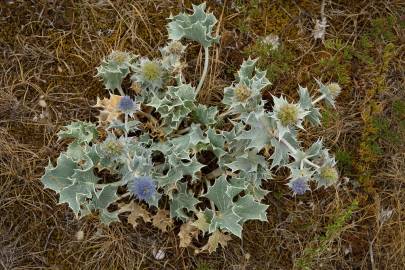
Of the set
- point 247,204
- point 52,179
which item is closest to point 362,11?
point 247,204

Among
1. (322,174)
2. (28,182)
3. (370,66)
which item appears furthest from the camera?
(370,66)

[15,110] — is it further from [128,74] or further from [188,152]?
[188,152]

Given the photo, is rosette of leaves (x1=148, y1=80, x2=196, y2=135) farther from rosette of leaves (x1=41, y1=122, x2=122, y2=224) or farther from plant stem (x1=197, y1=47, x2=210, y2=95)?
rosette of leaves (x1=41, y1=122, x2=122, y2=224)

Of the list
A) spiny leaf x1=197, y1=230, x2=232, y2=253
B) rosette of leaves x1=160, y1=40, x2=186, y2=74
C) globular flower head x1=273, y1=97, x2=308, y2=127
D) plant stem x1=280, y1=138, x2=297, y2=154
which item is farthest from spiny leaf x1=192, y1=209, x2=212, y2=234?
rosette of leaves x1=160, y1=40, x2=186, y2=74

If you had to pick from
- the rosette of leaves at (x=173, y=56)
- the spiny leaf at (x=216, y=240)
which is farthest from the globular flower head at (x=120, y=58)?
the spiny leaf at (x=216, y=240)

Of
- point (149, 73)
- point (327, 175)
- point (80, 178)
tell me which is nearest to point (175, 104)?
point (149, 73)

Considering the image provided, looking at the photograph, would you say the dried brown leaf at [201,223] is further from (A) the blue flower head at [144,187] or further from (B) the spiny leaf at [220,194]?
(A) the blue flower head at [144,187]
